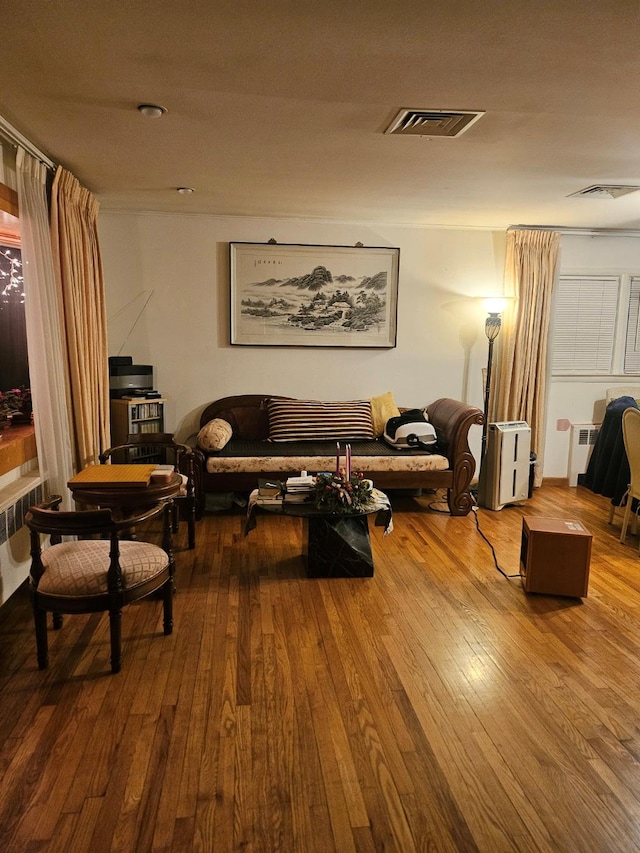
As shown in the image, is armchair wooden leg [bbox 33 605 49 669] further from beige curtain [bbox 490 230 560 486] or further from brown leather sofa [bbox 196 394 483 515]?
beige curtain [bbox 490 230 560 486]

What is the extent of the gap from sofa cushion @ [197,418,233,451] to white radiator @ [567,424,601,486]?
11.5 ft

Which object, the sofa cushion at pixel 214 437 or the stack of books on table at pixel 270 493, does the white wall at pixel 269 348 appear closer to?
the sofa cushion at pixel 214 437

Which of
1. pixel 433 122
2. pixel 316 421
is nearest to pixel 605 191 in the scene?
pixel 433 122

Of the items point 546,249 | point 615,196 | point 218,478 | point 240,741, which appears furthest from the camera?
point 546,249

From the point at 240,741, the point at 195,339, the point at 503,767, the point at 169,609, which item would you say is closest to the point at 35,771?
the point at 240,741

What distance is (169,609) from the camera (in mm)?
2744

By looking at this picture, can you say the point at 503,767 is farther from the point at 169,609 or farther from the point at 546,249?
the point at 546,249

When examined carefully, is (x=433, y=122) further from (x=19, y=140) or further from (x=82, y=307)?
(x=82, y=307)

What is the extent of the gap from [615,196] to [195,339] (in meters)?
3.60

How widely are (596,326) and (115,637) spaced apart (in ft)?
17.3

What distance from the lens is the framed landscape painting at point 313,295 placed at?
5281 mm

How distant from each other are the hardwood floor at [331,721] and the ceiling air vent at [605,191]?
266cm

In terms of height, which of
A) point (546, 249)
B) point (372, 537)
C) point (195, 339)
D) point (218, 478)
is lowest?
point (372, 537)

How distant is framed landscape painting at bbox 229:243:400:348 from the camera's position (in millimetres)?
5281
